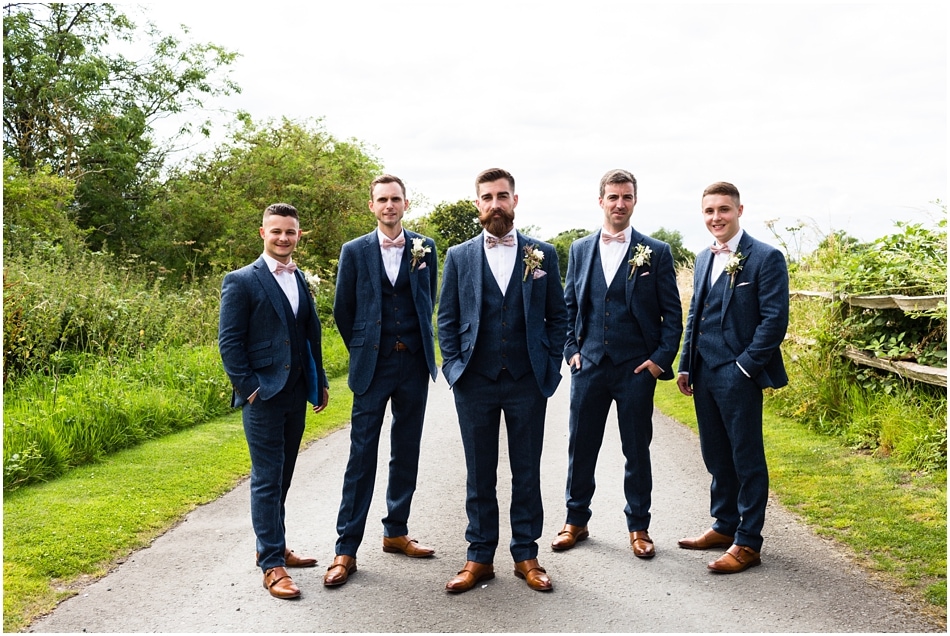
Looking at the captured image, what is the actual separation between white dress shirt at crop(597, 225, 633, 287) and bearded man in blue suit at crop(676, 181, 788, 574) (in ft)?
1.71

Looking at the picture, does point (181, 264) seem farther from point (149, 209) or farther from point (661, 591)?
point (661, 591)

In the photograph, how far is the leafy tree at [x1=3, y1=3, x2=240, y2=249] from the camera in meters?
22.4

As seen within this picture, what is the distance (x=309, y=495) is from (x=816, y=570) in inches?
157

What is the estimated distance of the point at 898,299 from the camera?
27.9ft

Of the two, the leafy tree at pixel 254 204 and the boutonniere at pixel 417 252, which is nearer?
the boutonniere at pixel 417 252

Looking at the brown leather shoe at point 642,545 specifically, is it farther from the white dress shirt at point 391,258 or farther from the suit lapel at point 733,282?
the white dress shirt at point 391,258

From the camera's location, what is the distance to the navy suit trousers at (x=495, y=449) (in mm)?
4996

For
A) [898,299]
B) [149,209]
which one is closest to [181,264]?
[149,209]

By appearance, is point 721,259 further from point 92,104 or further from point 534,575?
point 92,104

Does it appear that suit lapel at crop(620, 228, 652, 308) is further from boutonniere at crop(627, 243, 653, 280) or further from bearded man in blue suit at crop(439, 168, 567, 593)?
bearded man in blue suit at crop(439, 168, 567, 593)

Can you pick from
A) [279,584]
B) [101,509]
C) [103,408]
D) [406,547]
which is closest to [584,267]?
[406,547]

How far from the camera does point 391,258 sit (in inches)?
210

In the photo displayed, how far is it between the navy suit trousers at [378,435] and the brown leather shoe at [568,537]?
1049 mm

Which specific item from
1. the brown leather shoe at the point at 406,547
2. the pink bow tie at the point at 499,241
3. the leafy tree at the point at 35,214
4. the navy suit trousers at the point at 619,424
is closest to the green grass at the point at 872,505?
the navy suit trousers at the point at 619,424
